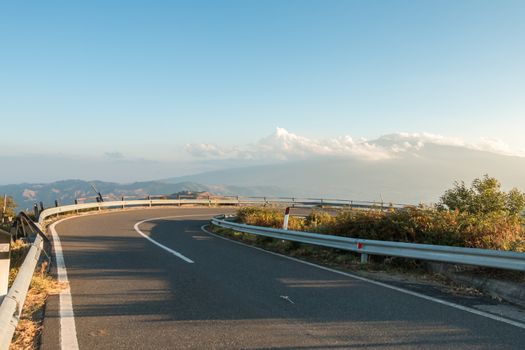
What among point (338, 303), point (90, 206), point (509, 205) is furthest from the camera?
point (90, 206)

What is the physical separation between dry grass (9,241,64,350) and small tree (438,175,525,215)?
1518cm

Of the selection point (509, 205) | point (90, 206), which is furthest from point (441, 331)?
point (90, 206)

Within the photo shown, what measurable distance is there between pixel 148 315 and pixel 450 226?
6.67 meters

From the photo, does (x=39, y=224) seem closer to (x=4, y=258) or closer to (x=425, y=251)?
(x=4, y=258)

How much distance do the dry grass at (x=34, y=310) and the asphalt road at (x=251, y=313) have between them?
0.15 metres

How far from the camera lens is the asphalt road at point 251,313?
14.5 feet

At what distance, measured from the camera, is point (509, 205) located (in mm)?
18422

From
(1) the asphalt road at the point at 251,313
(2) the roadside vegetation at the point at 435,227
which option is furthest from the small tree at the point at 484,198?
(1) the asphalt road at the point at 251,313

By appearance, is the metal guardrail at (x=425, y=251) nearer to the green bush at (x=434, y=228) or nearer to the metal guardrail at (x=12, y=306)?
the green bush at (x=434, y=228)

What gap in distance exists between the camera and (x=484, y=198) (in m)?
17.8

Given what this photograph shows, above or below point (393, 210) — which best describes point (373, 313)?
below

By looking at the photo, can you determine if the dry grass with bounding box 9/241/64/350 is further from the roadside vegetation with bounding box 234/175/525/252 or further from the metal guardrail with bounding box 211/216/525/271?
the roadside vegetation with bounding box 234/175/525/252

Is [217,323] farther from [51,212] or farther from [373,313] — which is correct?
[51,212]

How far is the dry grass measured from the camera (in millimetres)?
4398
